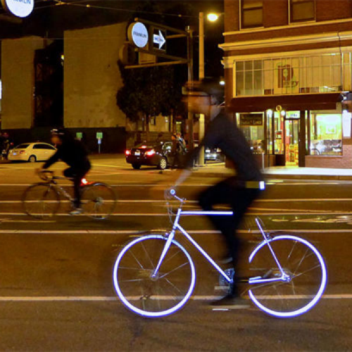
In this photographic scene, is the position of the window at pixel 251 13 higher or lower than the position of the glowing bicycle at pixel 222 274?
higher

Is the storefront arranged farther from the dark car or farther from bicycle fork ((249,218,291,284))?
bicycle fork ((249,218,291,284))

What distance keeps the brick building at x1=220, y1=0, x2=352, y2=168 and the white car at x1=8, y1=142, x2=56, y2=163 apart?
46.6 feet

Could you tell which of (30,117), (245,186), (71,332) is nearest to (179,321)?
(71,332)

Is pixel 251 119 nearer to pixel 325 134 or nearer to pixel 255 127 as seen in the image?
pixel 255 127

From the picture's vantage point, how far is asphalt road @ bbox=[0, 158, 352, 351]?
4504 millimetres

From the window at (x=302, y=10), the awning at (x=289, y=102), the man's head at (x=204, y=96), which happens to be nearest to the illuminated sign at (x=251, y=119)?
the awning at (x=289, y=102)

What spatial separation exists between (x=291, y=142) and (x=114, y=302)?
959 inches

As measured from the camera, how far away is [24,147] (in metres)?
36.1

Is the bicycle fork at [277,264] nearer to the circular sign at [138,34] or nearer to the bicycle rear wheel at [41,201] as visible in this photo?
the bicycle rear wheel at [41,201]

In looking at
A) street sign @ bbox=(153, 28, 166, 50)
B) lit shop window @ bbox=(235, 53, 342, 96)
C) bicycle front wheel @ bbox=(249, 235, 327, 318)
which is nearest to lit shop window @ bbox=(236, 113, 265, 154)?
lit shop window @ bbox=(235, 53, 342, 96)

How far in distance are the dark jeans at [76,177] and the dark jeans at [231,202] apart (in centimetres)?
572

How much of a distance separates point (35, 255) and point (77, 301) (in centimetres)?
230

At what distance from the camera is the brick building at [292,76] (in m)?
25.4

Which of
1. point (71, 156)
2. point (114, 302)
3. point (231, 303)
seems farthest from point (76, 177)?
point (231, 303)
